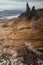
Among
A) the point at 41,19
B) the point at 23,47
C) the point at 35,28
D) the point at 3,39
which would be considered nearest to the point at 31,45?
the point at 23,47

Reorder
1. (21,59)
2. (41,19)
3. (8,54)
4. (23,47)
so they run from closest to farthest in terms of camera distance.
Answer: (21,59) → (8,54) → (23,47) → (41,19)

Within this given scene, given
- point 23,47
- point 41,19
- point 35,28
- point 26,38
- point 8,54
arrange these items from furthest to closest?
point 41,19 → point 35,28 → point 26,38 → point 23,47 → point 8,54

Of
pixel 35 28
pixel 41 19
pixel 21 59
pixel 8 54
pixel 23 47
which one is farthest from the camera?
pixel 41 19

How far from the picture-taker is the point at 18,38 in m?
77.4

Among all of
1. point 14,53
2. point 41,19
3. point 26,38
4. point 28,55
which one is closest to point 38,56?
point 28,55

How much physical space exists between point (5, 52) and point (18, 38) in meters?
16.7

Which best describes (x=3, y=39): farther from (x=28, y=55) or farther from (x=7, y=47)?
(x=28, y=55)

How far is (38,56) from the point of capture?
184ft

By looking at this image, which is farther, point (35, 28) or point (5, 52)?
point (35, 28)

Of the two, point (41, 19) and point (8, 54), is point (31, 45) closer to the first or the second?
point (8, 54)

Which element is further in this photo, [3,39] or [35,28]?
[35,28]

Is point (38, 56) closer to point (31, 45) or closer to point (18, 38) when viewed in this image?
point (31, 45)

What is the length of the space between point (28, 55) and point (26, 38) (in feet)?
70.0

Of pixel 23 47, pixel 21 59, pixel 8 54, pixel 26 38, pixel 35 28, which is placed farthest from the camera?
pixel 35 28
